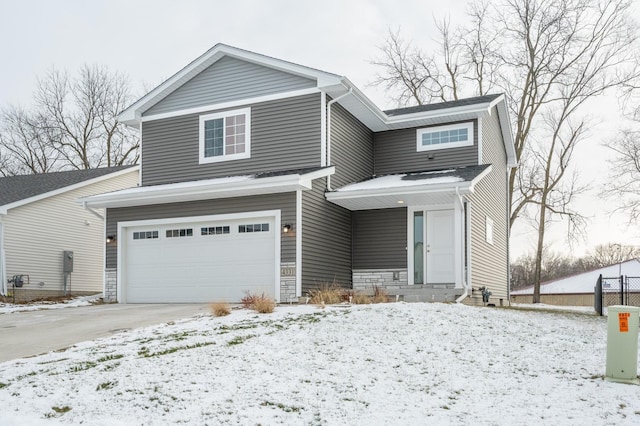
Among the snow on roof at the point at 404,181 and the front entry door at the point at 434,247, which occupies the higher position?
the snow on roof at the point at 404,181

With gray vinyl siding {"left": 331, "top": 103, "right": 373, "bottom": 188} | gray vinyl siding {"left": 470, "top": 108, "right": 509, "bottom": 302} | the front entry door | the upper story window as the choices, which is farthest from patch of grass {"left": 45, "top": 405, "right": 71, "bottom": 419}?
gray vinyl siding {"left": 470, "top": 108, "right": 509, "bottom": 302}

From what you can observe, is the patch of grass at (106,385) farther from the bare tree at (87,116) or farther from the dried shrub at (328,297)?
the bare tree at (87,116)

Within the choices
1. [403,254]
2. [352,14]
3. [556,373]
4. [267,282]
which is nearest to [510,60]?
[352,14]

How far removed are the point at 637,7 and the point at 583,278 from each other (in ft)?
66.5

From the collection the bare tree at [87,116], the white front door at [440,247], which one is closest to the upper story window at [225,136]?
the white front door at [440,247]

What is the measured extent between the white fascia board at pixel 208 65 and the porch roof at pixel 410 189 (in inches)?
103

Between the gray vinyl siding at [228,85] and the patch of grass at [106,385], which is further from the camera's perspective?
the gray vinyl siding at [228,85]

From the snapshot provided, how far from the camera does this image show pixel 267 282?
13672 millimetres

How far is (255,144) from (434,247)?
5076 millimetres

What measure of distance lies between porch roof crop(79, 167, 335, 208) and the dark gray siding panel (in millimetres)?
2148

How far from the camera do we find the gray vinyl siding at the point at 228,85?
14750mm

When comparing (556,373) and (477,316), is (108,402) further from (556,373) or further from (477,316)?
(477,316)

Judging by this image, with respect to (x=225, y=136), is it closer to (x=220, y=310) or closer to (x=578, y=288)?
(x=220, y=310)

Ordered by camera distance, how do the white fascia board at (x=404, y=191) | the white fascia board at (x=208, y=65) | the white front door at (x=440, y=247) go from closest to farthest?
the white fascia board at (x=404, y=191)
the white fascia board at (x=208, y=65)
the white front door at (x=440, y=247)
